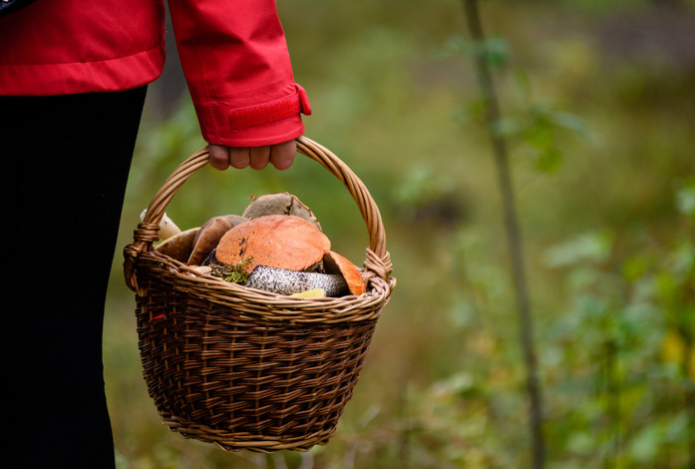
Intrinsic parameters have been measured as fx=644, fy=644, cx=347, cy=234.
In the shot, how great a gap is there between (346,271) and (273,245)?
15 cm

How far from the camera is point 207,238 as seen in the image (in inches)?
50.3

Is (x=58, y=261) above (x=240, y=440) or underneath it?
above

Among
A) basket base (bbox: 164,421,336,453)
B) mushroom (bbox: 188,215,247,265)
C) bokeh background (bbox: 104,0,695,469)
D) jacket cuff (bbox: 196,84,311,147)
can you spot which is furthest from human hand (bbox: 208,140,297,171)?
bokeh background (bbox: 104,0,695,469)

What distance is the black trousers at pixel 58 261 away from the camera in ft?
3.24

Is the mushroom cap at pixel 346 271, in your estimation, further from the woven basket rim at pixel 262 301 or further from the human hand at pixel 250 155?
the human hand at pixel 250 155

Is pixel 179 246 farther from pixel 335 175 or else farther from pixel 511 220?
pixel 511 220

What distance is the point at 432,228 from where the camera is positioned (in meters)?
5.04

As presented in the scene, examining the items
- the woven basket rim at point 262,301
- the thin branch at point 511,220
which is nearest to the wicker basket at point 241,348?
the woven basket rim at point 262,301

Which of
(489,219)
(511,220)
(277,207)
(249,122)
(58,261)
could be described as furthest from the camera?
(489,219)

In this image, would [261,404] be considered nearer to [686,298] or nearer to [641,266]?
[641,266]

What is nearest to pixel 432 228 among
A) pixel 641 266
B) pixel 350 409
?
pixel 350 409

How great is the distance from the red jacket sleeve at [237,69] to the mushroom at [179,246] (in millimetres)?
254

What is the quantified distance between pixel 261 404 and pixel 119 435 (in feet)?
4.46

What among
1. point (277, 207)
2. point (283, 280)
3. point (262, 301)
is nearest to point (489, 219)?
point (277, 207)
